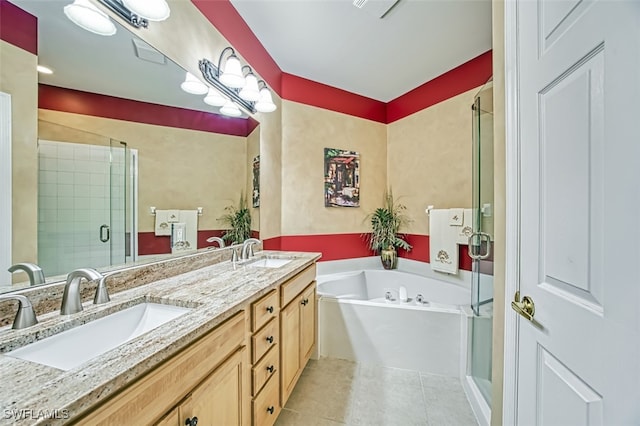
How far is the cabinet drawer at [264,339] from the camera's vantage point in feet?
3.77

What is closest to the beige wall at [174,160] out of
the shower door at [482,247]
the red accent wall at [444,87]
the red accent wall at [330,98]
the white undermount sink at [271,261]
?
the white undermount sink at [271,261]

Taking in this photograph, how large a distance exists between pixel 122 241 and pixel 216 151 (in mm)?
830

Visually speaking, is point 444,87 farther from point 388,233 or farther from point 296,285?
point 296,285

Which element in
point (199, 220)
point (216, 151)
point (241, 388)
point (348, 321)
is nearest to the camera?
point (241, 388)

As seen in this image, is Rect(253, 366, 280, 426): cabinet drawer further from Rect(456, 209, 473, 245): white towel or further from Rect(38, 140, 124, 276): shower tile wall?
Rect(456, 209, 473, 245): white towel

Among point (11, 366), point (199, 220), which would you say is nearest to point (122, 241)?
point (199, 220)

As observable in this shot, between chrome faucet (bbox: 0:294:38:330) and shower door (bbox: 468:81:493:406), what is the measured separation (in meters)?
2.03

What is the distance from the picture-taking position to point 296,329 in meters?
1.67

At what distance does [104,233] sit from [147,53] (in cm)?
91

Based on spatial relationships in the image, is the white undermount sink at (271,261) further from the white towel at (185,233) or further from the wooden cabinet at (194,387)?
the wooden cabinet at (194,387)

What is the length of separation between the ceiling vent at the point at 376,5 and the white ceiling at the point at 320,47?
6cm

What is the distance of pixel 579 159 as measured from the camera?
25.9 inches

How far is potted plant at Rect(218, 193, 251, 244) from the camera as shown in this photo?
6.20 ft

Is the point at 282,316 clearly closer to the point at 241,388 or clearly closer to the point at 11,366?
the point at 241,388
